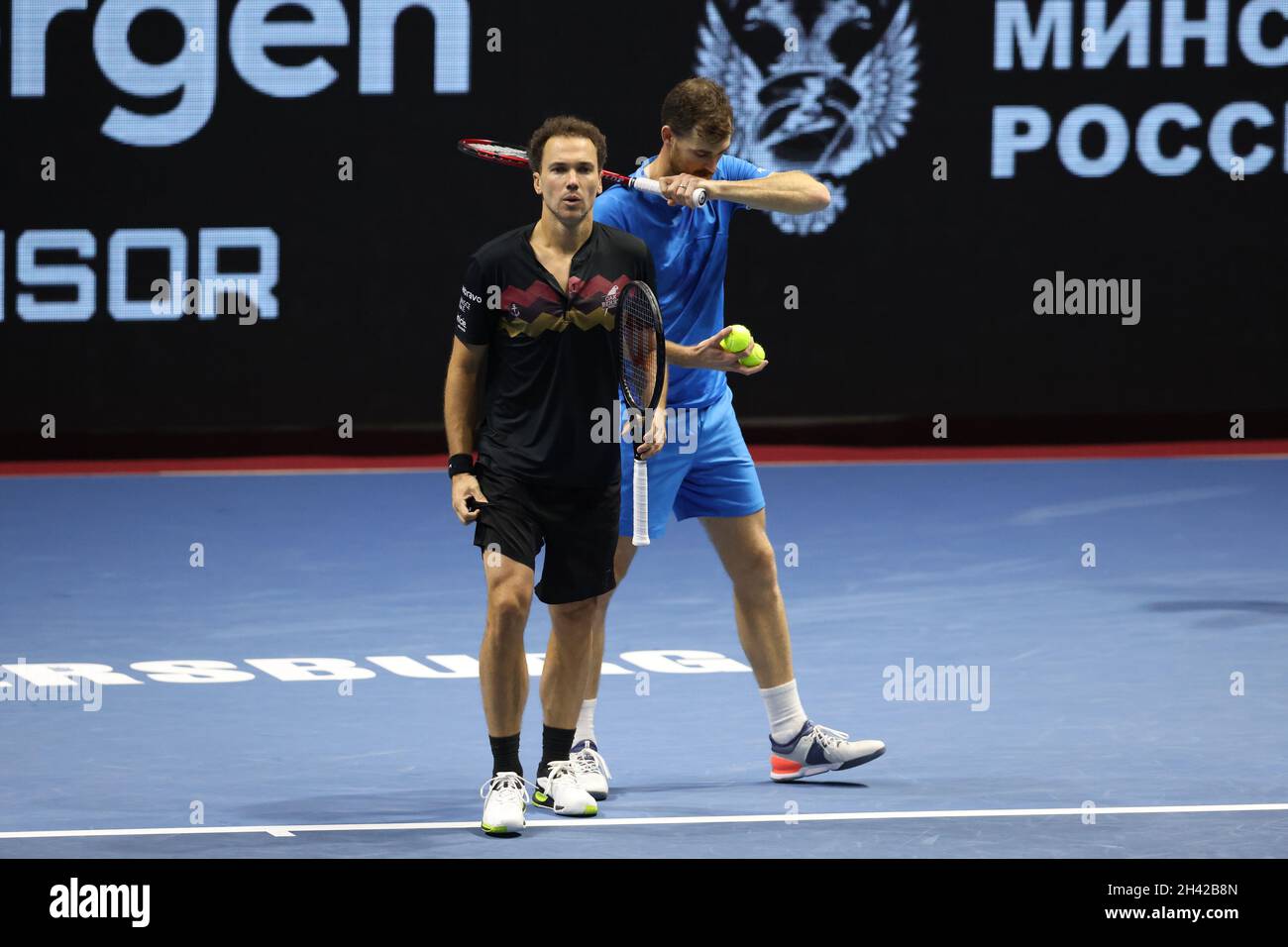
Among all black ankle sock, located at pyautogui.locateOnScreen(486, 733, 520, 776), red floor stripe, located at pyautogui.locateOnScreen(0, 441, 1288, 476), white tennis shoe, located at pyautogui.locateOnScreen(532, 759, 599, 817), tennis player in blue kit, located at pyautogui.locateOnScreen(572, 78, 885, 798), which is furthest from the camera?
red floor stripe, located at pyautogui.locateOnScreen(0, 441, 1288, 476)

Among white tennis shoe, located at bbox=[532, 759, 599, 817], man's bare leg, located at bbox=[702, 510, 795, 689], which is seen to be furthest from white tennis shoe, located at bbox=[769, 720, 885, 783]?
white tennis shoe, located at bbox=[532, 759, 599, 817]

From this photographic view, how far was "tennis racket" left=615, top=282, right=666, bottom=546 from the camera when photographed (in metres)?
5.81

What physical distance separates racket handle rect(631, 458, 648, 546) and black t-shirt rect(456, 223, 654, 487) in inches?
2.8

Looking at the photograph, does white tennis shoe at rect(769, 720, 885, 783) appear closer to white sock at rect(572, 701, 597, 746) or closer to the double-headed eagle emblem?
white sock at rect(572, 701, 597, 746)

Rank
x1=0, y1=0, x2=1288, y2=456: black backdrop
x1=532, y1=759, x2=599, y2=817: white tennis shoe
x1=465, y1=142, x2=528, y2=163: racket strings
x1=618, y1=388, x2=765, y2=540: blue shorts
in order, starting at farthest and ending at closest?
x1=0, y1=0, x2=1288, y2=456: black backdrop, x1=465, y1=142, x2=528, y2=163: racket strings, x1=618, y1=388, x2=765, y2=540: blue shorts, x1=532, y1=759, x2=599, y2=817: white tennis shoe

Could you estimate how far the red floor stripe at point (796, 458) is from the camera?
42.8ft

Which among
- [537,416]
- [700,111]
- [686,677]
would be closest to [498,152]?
[700,111]

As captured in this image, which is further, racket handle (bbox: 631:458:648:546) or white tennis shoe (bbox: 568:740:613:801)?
white tennis shoe (bbox: 568:740:613:801)

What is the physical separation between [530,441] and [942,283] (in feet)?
26.3

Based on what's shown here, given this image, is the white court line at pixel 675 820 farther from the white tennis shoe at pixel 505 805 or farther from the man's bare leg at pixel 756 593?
the man's bare leg at pixel 756 593

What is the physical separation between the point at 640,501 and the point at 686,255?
2.81 ft

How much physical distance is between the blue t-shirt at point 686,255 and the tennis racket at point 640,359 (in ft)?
1.44

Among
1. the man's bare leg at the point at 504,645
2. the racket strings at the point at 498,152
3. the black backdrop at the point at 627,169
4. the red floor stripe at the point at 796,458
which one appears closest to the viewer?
the man's bare leg at the point at 504,645

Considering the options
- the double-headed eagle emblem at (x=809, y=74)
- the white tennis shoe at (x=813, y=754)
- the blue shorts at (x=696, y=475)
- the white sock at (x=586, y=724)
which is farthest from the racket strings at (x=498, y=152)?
the double-headed eagle emblem at (x=809, y=74)
